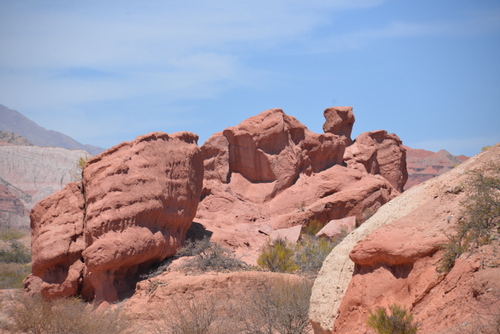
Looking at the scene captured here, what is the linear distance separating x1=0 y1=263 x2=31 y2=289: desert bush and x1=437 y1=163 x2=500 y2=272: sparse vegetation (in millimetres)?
16862

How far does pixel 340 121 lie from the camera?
1176 inches

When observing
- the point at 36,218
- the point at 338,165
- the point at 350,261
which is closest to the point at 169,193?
the point at 36,218

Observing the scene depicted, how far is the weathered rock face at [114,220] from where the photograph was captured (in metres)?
13.2

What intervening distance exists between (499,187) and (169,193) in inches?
395

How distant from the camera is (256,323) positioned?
990 cm

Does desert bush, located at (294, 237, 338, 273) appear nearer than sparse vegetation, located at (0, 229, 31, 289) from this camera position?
Yes

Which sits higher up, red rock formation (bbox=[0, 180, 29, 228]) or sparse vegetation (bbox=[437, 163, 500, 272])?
sparse vegetation (bbox=[437, 163, 500, 272])

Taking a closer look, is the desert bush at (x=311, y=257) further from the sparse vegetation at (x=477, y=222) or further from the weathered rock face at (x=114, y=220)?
the sparse vegetation at (x=477, y=222)

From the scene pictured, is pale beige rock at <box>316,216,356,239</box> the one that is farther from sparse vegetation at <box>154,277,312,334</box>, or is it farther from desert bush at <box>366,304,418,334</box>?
desert bush at <box>366,304,418,334</box>

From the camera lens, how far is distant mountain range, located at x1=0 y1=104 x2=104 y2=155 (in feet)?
523

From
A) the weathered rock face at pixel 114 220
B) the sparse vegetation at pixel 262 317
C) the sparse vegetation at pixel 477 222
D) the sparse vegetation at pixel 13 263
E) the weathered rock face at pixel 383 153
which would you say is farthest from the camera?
the weathered rock face at pixel 383 153

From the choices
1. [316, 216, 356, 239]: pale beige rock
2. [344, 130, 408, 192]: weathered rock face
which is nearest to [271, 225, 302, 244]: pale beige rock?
[316, 216, 356, 239]: pale beige rock

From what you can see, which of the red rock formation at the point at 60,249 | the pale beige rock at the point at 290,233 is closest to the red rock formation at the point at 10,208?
the pale beige rock at the point at 290,233

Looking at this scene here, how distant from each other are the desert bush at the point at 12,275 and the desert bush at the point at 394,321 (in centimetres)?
1627
